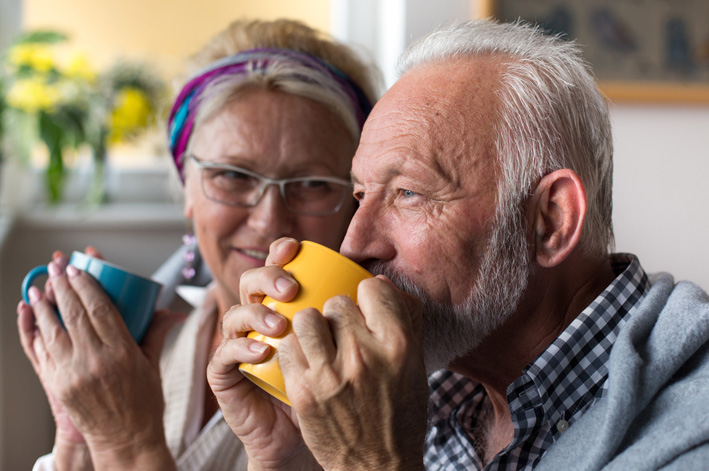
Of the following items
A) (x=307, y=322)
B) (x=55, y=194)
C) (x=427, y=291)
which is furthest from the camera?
(x=55, y=194)

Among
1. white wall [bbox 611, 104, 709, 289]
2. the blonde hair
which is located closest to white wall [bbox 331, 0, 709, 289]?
white wall [bbox 611, 104, 709, 289]

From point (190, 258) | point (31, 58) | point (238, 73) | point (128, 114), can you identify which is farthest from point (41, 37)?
point (238, 73)

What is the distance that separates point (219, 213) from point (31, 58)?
4.39 feet

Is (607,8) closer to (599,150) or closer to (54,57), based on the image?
(599,150)

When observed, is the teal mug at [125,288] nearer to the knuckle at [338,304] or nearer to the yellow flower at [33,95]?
the knuckle at [338,304]

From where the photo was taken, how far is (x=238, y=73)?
133 cm

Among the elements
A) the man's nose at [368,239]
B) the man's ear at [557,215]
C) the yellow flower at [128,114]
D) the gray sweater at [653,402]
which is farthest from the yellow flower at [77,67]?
the gray sweater at [653,402]

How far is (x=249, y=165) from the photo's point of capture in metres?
1.29

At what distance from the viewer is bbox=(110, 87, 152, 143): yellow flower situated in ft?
7.82

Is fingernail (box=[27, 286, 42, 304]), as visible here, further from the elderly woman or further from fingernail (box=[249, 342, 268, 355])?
fingernail (box=[249, 342, 268, 355])

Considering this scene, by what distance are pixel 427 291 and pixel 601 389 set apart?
0.83 feet

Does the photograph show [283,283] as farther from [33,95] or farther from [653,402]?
[33,95]

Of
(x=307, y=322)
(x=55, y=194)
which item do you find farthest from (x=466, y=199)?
(x=55, y=194)

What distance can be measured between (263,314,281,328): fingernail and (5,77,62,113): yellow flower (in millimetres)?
1797
